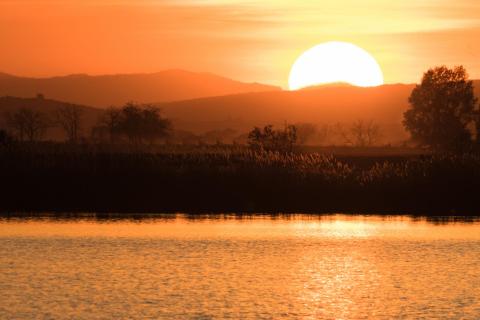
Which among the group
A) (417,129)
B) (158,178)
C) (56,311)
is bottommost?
(56,311)

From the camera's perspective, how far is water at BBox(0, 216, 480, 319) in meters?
25.7

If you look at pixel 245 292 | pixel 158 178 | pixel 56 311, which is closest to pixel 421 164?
pixel 158 178

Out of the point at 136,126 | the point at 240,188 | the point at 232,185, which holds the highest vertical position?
the point at 136,126

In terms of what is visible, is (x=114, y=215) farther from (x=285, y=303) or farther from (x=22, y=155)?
(x=285, y=303)

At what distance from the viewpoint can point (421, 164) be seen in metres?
56.7

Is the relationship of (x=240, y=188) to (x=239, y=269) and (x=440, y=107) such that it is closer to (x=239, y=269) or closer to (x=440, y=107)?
(x=239, y=269)

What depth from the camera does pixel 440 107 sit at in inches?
5049

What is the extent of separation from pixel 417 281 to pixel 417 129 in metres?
100

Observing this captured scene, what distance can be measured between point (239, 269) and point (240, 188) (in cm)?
2132

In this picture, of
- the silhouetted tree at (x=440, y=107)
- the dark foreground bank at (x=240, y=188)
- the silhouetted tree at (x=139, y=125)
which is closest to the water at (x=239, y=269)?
the dark foreground bank at (x=240, y=188)

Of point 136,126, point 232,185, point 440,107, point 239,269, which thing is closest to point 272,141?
point 232,185

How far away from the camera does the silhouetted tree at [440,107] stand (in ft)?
413

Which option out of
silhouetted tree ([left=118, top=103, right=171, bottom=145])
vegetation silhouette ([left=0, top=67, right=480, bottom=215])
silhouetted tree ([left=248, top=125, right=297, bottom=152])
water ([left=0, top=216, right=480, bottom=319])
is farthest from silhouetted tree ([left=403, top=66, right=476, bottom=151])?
water ([left=0, top=216, right=480, bottom=319])

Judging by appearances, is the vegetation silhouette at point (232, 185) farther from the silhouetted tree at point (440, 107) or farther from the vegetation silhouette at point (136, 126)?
the vegetation silhouette at point (136, 126)
